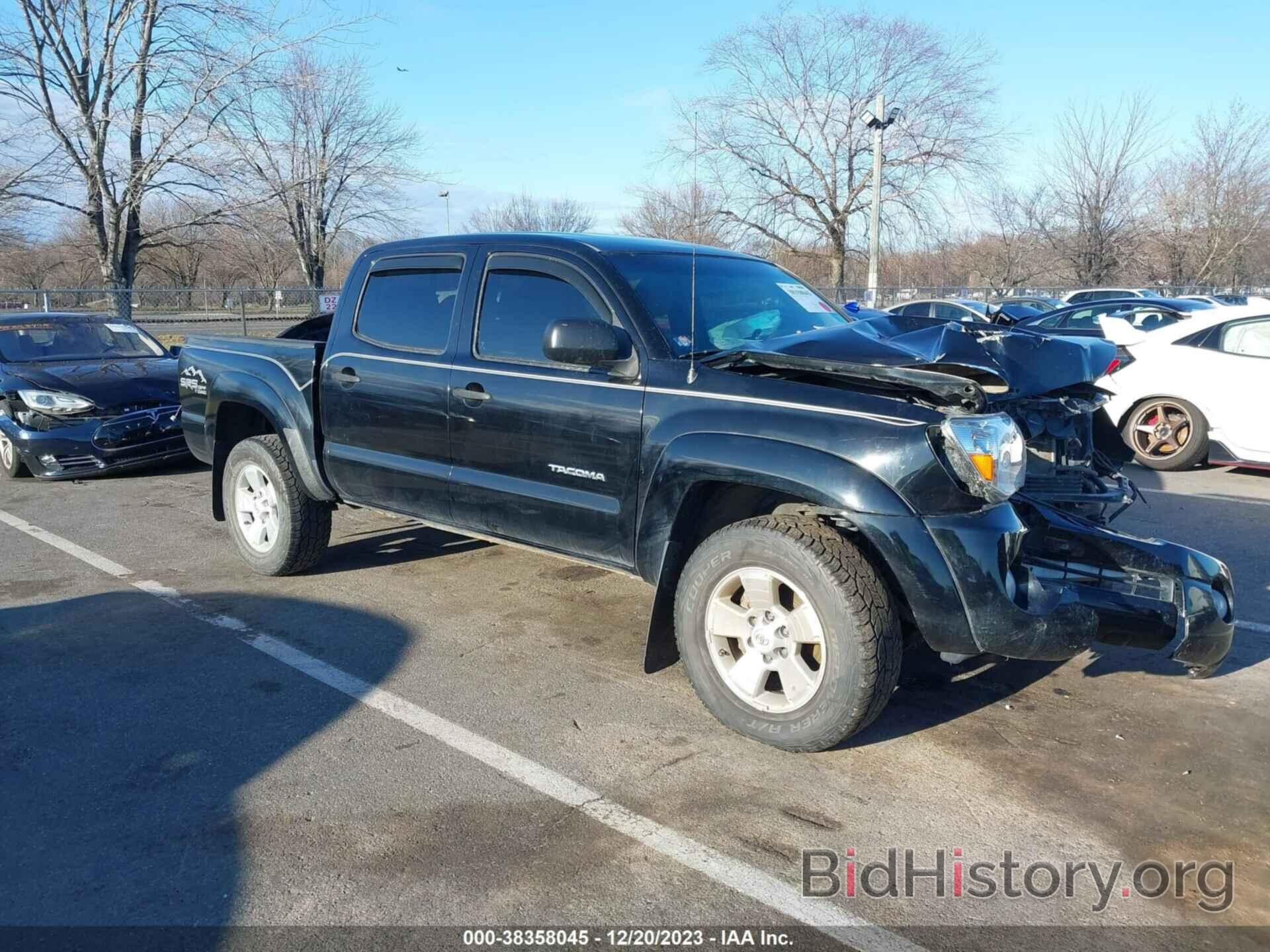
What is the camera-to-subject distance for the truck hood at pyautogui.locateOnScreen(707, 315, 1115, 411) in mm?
3521

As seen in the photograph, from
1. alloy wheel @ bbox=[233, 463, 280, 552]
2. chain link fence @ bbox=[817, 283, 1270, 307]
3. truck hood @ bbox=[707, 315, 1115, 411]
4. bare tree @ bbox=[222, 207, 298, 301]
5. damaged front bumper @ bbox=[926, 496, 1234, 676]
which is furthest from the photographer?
chain link fence @ bbox=[817, 283, 1270, 307]

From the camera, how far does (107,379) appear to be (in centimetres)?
916

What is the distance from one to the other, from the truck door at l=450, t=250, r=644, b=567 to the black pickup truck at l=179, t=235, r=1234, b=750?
1 centimetres

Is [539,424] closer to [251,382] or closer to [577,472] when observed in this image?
[577,472]

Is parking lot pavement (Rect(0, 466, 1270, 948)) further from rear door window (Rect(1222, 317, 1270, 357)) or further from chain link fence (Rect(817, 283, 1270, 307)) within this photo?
chain link fence (Rect(817, 283, 1270, 307))

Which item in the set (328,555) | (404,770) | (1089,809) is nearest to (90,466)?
(328,555)

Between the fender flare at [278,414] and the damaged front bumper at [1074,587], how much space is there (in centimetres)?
356

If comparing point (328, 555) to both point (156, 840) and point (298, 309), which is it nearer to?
point (156, 840)

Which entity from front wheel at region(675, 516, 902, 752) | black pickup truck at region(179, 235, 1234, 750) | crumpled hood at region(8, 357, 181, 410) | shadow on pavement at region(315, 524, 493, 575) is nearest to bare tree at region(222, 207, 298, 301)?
crumpled hood at region(8, 357, 181, 410)

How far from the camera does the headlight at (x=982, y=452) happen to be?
338cm

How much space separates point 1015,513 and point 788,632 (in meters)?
0.97

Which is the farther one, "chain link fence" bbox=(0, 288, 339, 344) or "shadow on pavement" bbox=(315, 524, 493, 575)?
"chain link fence" bbox=(0, 288, 339, 344)

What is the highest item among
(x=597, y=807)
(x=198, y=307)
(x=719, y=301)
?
(x=198, y=307)

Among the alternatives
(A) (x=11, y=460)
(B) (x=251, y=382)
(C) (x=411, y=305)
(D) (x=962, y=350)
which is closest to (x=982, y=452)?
(D) (x=962, y=350)
